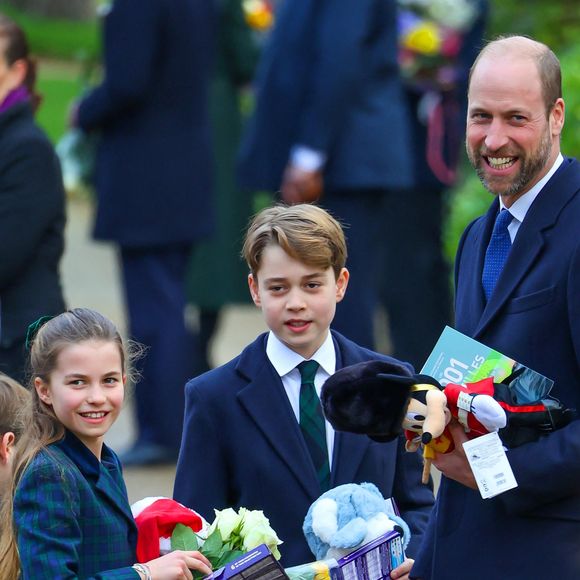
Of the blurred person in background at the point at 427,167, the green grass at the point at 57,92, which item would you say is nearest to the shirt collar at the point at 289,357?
the blurred person in background at the point at 427,167

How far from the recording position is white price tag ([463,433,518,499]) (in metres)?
3.25

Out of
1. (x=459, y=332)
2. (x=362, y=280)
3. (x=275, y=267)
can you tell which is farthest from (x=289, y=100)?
(x=459, y=332)

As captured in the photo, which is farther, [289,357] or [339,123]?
[339,123]

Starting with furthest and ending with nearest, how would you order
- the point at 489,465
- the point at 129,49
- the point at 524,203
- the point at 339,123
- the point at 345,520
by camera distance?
1. the point at 339,123
2. the point at 129,49
3. the point at 345,520
4. the point at 524,203
5. the point at 489,465

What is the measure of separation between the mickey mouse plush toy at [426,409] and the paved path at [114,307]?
3.22m

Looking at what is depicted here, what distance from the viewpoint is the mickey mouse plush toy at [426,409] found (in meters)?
3.25

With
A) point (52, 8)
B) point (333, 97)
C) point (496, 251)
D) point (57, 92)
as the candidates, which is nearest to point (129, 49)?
point (333, 97)

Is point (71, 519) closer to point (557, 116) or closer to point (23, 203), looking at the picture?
point (557, 116)

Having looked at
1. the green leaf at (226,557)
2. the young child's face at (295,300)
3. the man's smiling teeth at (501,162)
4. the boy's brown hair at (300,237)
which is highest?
the man's smiling teeth at (501,162)

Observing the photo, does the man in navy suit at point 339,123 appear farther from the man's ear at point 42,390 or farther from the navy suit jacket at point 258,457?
A: the man's ear at point 42,390

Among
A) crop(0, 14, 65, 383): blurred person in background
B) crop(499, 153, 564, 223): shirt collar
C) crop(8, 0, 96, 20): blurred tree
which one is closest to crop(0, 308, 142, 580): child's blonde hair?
crop(499, 153, 564, 223): shirt collar

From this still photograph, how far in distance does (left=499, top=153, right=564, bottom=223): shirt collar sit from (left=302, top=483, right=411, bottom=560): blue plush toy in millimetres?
758

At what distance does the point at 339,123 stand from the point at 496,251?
3.53 meters

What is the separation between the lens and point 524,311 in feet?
11.0
